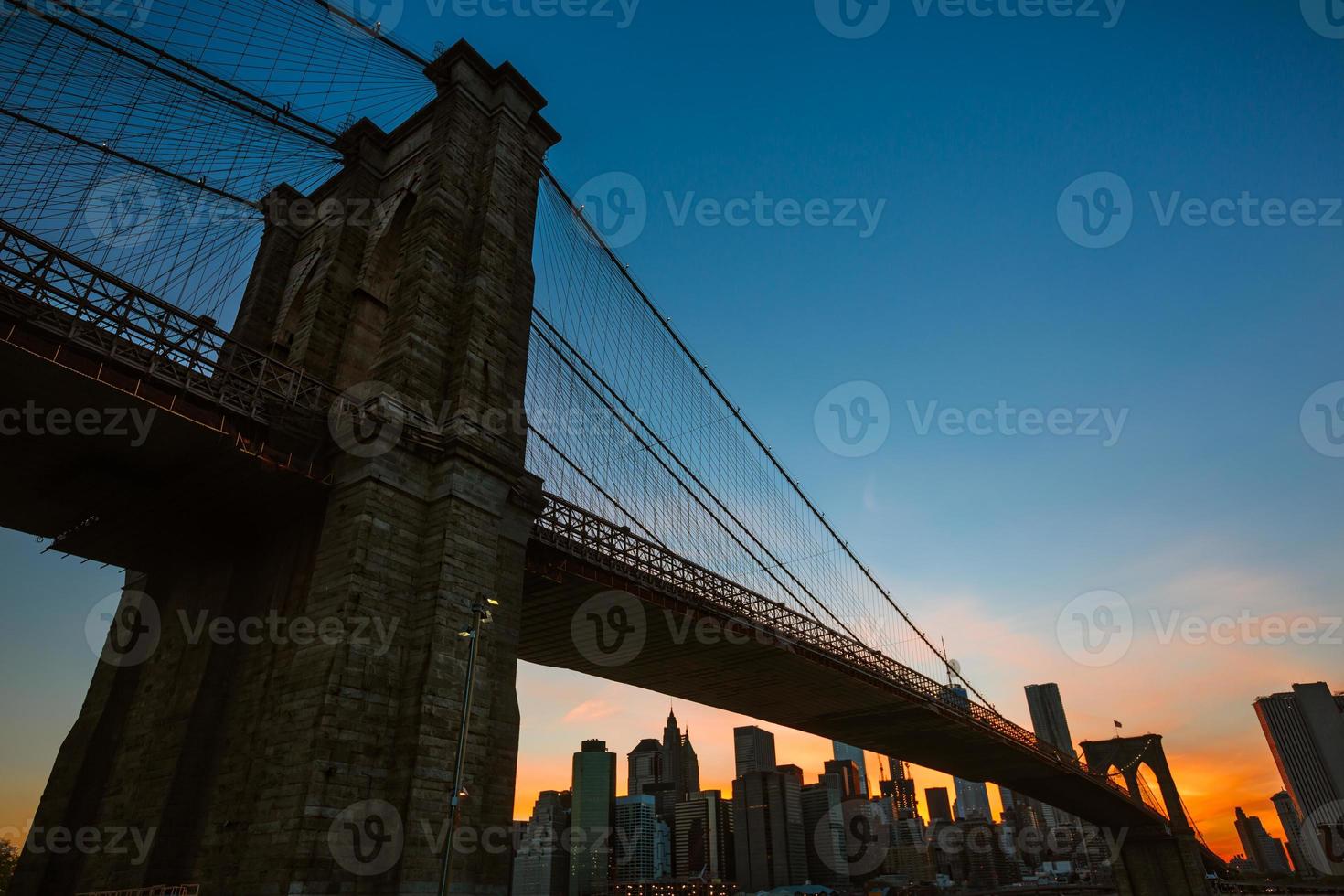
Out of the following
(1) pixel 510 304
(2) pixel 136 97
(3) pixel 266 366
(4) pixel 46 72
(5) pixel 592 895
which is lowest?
(5) pixel 592 895

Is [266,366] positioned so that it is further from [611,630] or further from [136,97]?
[611,630]

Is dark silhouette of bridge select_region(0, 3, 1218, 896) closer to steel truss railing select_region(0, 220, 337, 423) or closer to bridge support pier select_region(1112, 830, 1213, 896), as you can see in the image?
steel truss railing select_region(0, 220, 337, 423)

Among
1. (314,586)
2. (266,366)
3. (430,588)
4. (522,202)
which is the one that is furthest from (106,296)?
(522,202)

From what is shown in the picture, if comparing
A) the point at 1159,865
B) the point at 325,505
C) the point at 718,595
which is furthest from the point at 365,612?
the point at 1159,865

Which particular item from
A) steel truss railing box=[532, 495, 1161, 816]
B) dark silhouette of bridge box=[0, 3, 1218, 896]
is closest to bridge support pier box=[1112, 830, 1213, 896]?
steel truss railing box=[532, 495, 1161, 816]

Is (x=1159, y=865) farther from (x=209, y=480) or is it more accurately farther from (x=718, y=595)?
(x=209, y=480)

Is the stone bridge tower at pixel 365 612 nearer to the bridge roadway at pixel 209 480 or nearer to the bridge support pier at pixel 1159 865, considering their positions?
the bridge roadway at pixel 209 480
